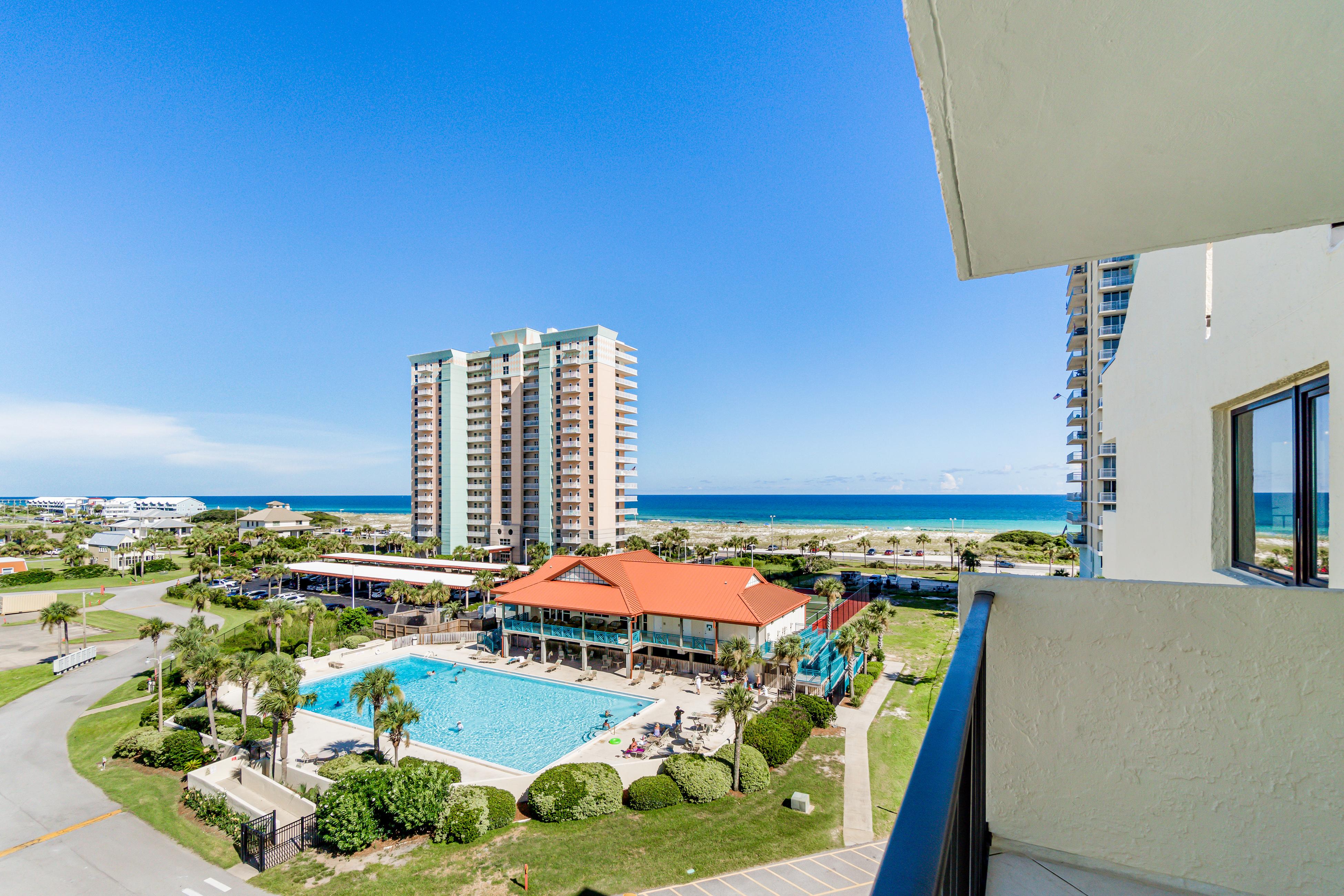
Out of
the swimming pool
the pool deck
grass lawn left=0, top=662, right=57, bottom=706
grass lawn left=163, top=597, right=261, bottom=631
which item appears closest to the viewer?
the pool deck

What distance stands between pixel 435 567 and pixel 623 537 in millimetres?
17380

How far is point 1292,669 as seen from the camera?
216 centimetres

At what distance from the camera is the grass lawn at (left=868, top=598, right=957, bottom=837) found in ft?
46.0

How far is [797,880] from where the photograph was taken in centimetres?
1095

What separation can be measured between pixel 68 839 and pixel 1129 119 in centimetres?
2177

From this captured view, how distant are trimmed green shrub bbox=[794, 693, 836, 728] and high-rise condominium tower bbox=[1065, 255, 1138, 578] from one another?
16262mm

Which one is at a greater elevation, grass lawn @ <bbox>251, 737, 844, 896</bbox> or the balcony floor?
the balcony floor

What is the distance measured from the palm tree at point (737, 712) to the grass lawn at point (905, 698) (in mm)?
3223

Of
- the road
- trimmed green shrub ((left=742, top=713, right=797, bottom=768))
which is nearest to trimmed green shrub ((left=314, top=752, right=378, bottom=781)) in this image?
the road

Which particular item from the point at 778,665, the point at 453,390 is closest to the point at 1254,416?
the point at 778,665

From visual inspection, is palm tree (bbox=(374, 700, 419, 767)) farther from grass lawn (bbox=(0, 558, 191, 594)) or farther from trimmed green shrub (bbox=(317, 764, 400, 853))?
grass lawn (bbox=(0, 558, 191, 594))

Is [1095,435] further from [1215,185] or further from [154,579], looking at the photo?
[154,579]

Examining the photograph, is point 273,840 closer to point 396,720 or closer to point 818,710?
point 396,720

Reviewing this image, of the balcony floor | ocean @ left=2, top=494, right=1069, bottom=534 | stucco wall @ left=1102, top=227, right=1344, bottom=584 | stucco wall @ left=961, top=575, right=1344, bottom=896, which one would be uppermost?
stucco wall @ left=1102, top=227, right=1344, bottom=584
